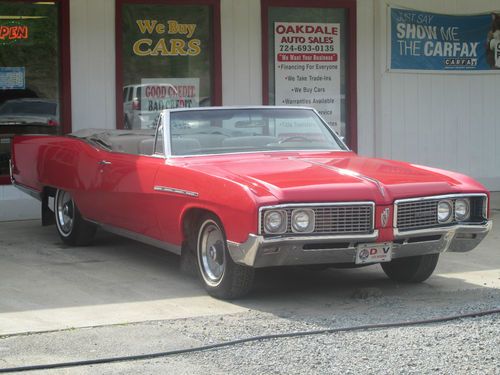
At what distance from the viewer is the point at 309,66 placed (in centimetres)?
1373

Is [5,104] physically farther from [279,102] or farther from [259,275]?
[259,275]

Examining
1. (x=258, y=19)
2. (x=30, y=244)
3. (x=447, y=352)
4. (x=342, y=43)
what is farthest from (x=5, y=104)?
(x=447, y=352)

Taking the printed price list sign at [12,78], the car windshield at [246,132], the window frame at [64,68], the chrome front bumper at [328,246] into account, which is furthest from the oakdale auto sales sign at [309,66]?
the chrome front bumper at [328,246]

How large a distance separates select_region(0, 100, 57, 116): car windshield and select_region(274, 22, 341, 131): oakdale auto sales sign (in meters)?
3.05

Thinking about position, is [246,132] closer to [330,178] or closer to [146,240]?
[146,240]

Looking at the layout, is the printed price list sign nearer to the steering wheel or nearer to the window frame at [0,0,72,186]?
the window frame at [0,0,72,186]

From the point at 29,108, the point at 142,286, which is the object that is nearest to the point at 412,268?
the point at 142,286

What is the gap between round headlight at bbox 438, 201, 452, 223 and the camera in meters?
7.39

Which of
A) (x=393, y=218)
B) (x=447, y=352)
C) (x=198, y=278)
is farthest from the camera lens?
(x=198, y=278)

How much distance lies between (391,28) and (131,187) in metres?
6.58

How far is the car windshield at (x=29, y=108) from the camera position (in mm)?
12125

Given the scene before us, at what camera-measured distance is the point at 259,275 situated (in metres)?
8.55

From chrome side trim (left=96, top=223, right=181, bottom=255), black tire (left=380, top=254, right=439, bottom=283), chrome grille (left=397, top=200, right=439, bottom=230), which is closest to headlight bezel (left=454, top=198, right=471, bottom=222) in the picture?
chrome grille (left=397, top=200, right=439, bottom=230)

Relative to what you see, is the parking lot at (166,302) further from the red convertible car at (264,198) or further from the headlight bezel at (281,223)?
the headlight bezel at (281,223)
